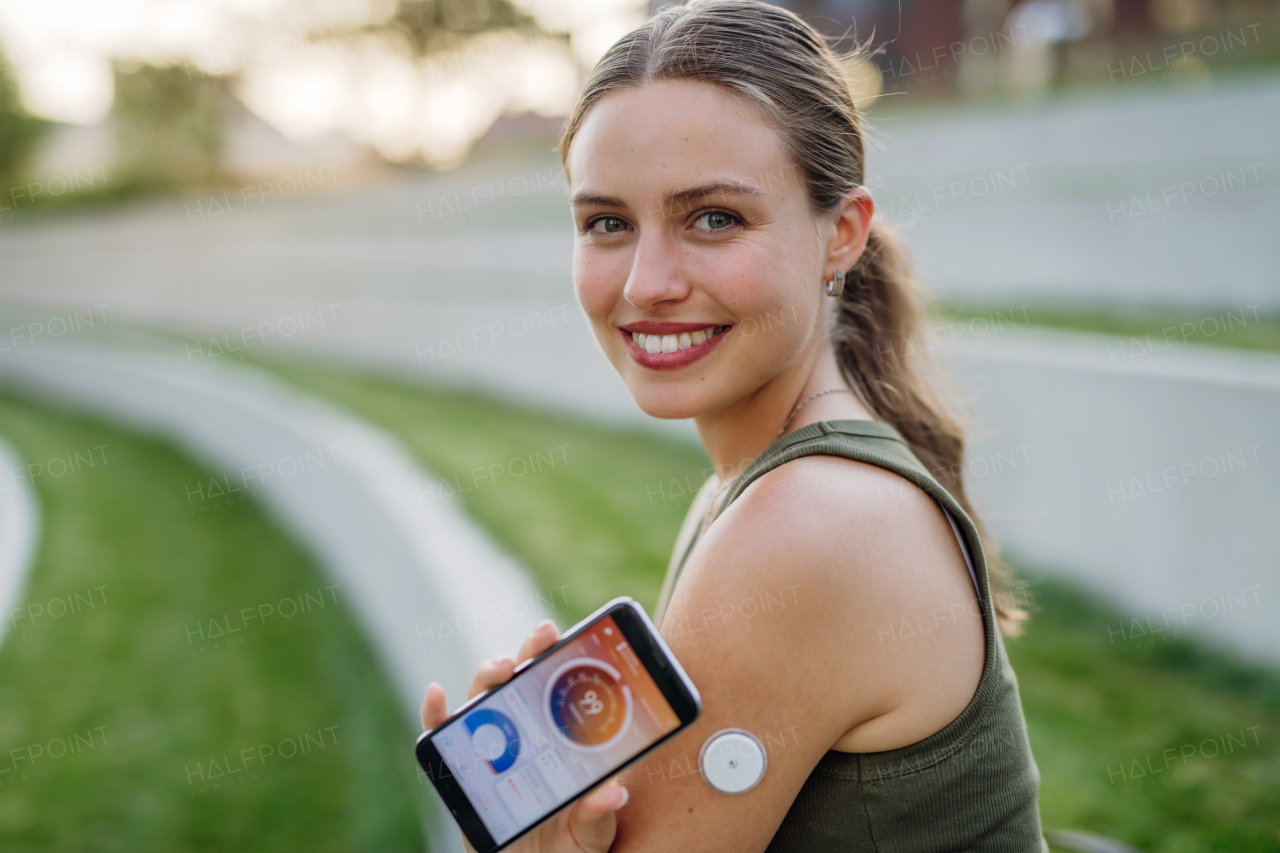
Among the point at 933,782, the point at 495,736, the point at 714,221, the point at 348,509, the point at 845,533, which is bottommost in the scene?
the point at 348,509

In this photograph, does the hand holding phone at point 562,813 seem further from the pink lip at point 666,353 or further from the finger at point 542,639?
the pink lip at point 666,353

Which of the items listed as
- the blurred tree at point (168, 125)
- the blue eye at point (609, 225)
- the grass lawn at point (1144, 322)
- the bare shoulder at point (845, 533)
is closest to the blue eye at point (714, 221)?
the blue eye at point (609, 225)

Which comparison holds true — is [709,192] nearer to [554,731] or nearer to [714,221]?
[714,221]

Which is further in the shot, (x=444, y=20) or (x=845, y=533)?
(x=444, y=20)

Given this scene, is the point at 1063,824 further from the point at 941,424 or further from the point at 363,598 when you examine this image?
the point at 363,598

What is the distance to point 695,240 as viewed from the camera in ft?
4.77

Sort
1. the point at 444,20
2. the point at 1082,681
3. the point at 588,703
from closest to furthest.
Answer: the point at 588,703
the point at 1082,681
the point at 444,20

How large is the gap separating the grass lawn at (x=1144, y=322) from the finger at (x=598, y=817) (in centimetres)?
315

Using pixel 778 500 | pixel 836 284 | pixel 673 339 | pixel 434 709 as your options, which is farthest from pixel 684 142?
pixel 434 709

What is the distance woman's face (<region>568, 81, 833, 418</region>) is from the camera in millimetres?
1415

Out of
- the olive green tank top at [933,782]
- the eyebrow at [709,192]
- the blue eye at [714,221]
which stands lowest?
the olive green tank top at [933,782]

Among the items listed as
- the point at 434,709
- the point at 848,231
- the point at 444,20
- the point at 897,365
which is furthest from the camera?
the point at 444,20

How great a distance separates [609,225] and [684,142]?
8.1 inches

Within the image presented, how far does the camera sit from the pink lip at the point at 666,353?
1.51 metres
